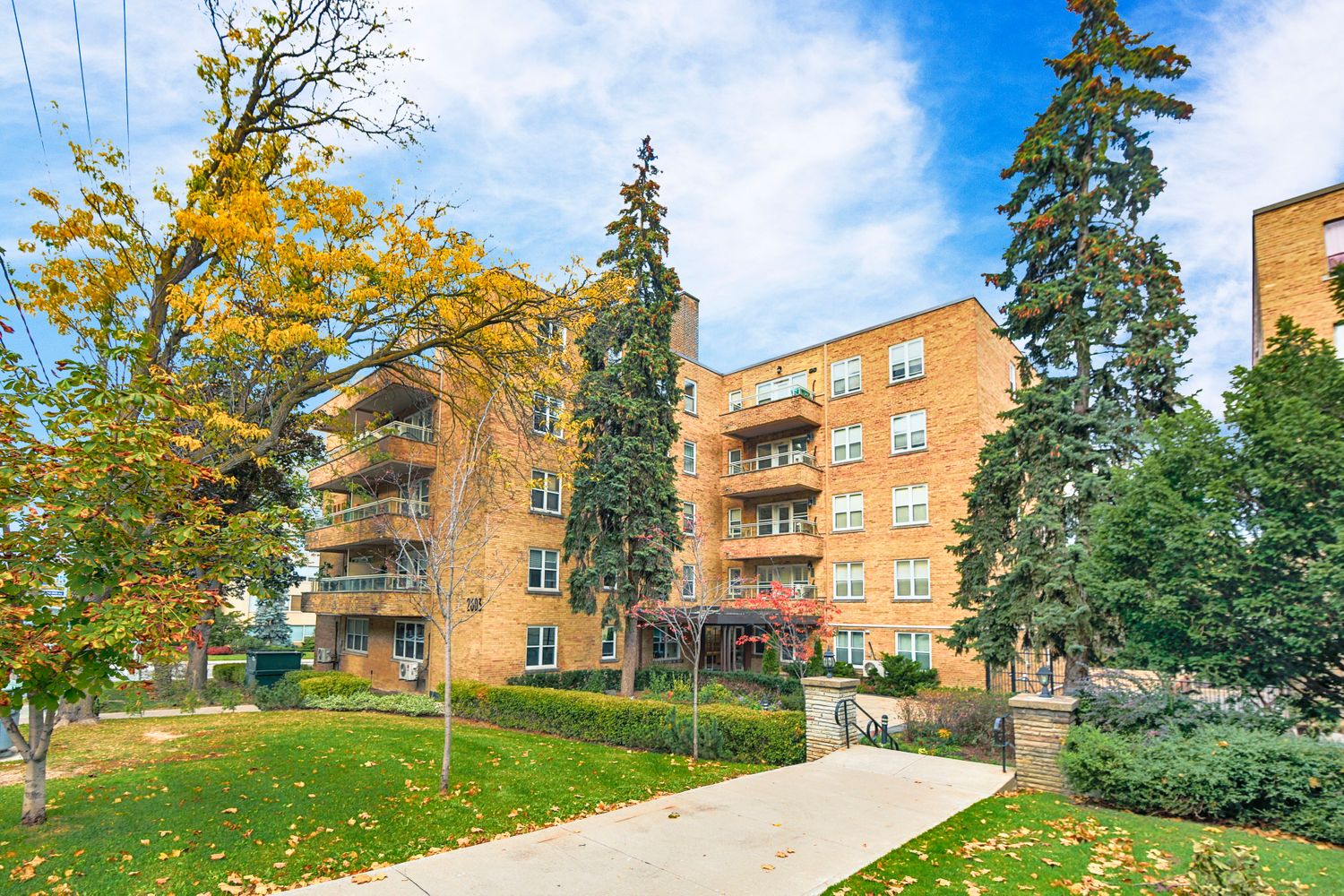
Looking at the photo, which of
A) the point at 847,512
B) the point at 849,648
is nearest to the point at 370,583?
the point at 849,648

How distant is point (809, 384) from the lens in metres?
31.9

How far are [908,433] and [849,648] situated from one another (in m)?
9.00

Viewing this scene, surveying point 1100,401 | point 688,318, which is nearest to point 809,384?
point 688,318

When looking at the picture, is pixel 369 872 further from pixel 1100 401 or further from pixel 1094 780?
pixel 1100 401

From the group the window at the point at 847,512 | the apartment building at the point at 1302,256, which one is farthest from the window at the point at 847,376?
the apartment building at the point at 1302,256

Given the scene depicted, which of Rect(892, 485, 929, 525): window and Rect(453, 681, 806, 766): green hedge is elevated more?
Rect(892, 485, 929, 525): window

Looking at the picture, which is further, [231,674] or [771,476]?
[771,476]

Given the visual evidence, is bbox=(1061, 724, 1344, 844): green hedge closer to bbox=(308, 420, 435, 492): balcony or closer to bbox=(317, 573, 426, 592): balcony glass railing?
bbox=(317, 573, 426, 592): balcony glass railing

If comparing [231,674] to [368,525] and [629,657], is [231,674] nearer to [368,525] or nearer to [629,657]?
[368,525]

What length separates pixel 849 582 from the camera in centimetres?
2845

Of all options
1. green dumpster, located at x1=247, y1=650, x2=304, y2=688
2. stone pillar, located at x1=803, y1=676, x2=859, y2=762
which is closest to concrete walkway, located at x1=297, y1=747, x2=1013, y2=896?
stone pillar, located at x1=803, y1=676, x2=859, y2=762

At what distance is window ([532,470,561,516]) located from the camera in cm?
2409

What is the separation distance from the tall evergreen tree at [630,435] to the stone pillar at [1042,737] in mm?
11493

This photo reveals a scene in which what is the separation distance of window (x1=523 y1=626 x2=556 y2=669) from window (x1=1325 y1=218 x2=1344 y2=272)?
969 inches
